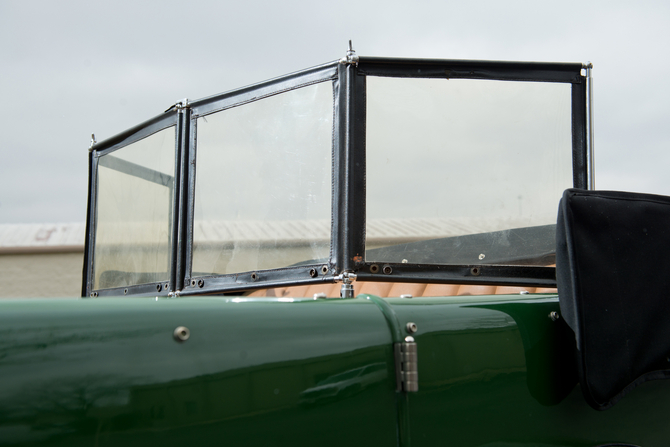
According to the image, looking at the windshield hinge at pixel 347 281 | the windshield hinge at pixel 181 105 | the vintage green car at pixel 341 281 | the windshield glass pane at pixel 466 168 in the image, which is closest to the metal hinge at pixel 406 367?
the vintage green car at pixel 341 281

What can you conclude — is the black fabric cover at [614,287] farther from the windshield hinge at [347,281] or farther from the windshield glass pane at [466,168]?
the windshield hinge at [347,281]

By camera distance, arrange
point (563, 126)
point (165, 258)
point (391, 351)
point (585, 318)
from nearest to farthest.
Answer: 1. point (391, 351)
2. point (585, 318)
3. point (563, 126)
4. point (165, 258)

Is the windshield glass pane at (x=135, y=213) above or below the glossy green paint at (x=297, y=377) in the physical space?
above

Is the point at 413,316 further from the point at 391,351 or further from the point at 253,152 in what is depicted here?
the point at 253,152

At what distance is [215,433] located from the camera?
102cm

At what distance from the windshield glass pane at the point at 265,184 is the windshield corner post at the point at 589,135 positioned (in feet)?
2.97

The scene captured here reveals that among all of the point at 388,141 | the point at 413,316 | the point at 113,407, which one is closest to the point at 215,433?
the point at 113,407

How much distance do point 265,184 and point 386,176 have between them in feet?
1.43

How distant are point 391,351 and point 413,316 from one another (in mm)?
115

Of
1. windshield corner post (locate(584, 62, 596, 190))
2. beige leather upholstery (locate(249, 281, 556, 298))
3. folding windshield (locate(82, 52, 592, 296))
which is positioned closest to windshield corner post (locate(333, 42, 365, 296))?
folding windshield (locate(82, 52, 592, 296))

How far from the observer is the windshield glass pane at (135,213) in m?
2.33

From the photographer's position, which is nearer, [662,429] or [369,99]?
[662,429]

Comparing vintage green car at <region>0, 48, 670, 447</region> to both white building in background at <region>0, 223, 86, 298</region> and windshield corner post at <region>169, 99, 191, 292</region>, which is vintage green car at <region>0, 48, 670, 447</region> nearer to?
windshield corner post at <region>169, 99, 191, 292</region>

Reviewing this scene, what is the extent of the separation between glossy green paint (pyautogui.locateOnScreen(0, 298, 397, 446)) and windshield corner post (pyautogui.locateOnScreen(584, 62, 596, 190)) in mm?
1115
